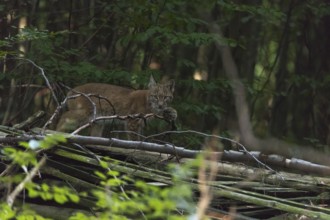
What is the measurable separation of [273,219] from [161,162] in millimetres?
1094

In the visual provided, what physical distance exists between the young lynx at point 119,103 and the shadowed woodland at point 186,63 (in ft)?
0.60

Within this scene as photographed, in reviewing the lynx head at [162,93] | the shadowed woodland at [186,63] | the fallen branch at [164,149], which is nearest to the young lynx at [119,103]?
the lynx head at [162,93]

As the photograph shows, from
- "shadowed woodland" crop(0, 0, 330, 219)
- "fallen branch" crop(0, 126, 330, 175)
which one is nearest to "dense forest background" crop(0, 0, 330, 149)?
"shadowed woodland" crop(0, 0, 330, 219)

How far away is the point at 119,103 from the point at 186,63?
1727 millimetres

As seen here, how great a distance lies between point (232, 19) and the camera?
1369 cm

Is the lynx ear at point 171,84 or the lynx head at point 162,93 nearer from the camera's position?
the lynx ear at point 171,84

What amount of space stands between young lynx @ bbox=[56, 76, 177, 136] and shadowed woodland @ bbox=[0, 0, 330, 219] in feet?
0.60

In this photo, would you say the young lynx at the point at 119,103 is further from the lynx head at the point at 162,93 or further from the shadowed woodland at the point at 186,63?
the shadowed woodland at the point at 186,63

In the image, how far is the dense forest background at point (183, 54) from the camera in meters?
9.02

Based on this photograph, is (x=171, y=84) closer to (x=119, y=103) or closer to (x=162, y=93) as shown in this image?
(x=162, y=93)

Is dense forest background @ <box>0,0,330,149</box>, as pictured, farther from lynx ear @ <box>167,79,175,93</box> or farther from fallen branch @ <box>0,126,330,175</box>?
fallen branch @ <box>0,126,330,175</box>

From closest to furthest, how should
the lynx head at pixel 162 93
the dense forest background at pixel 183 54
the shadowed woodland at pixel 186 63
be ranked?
1. the shadowed woodland at pixel 186 63
2. the dense forest background at pixel 183 54
3. the lynx head at pixel 162 93

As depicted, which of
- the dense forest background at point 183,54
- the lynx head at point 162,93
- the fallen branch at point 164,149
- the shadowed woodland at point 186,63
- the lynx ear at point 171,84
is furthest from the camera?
the lynx head at point 162,93

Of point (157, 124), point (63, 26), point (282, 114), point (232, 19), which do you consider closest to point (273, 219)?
point (157, 124)
